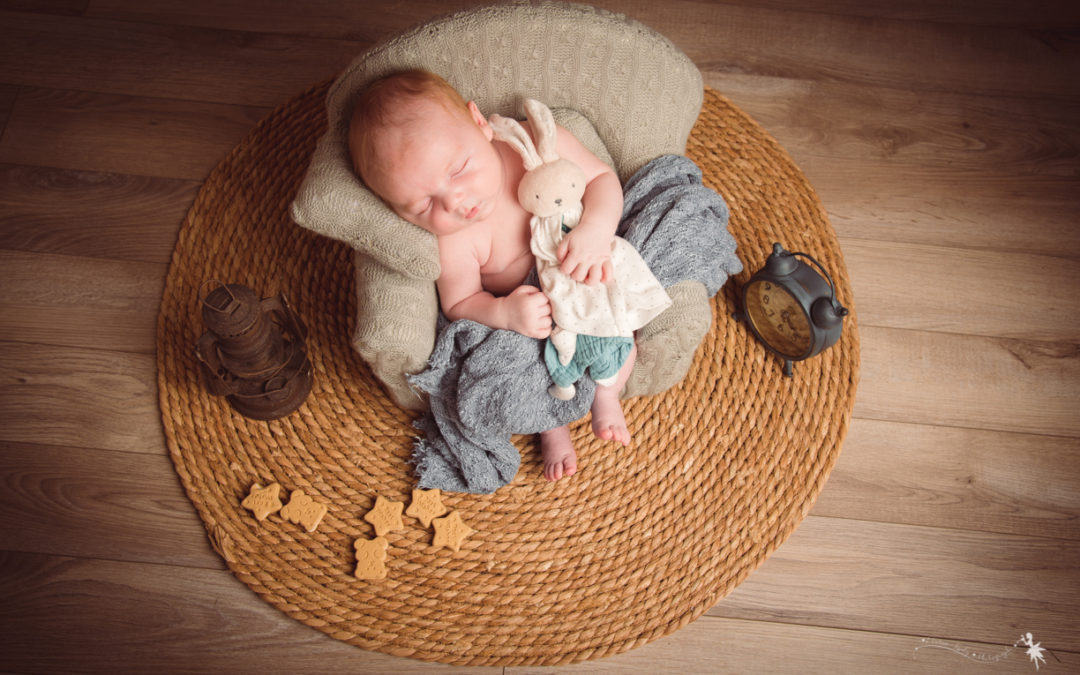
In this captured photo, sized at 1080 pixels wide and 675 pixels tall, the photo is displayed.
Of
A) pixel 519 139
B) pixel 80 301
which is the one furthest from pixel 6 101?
pixel 519 139

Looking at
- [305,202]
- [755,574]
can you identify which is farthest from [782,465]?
[305,202]

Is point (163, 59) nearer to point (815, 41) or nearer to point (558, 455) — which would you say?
point (558, 455)

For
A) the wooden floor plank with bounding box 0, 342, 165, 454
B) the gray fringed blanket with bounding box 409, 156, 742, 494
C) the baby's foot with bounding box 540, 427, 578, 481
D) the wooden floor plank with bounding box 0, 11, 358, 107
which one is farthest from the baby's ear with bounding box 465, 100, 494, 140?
the wooden floor plank with bounding box 0, 342, 165, 454

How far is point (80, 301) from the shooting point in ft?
4.89

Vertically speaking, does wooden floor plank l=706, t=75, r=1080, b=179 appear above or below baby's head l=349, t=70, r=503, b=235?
above

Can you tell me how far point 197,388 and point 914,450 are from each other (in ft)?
4.41

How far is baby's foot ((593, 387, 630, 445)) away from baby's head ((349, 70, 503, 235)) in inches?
14.1

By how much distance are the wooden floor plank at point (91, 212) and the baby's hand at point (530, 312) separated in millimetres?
830

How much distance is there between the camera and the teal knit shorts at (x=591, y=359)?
1119 mm

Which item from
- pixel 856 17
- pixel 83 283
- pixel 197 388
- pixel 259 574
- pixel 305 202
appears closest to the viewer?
pixel 305 202

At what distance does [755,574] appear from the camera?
4.41ft

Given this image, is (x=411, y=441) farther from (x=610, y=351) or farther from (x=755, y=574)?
(x=755, y=574)

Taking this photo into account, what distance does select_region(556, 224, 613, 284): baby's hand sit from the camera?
3.61 feet

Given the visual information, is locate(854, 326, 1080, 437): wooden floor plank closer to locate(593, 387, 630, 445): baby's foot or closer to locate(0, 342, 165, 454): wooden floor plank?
locate(593, 387, 630, 445): baby's foot
